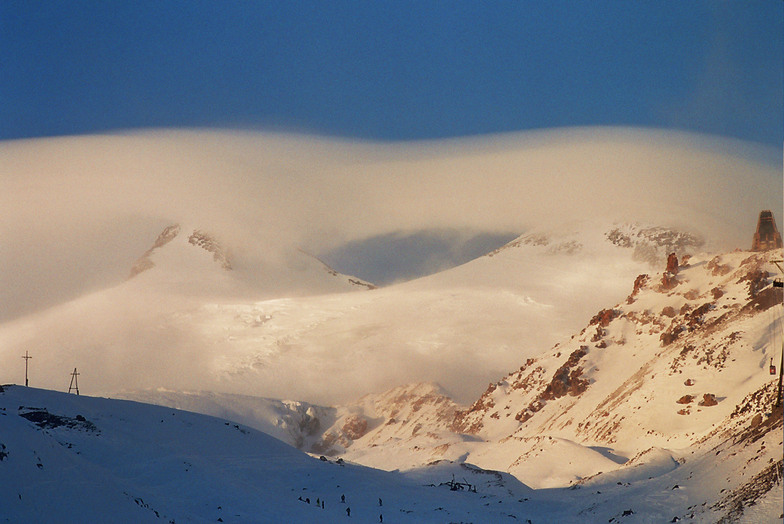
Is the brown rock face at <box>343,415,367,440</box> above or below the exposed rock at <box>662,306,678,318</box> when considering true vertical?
above

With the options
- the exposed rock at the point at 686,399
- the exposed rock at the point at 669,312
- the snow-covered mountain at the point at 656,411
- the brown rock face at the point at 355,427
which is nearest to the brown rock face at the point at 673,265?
the snow-covered mountain at the point at 656,411

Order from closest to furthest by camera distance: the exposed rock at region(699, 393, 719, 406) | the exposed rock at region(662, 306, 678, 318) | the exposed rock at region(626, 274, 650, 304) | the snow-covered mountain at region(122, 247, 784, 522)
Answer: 1. the snow-covered mountain at region(122, 247, 784, 522)
2. the exposed rock at region(699, 393, 719, 406)
3. the exposed rock at region(662, 306, 678, 318)
4. the exposed rock at region(626, 274, 650, 304)

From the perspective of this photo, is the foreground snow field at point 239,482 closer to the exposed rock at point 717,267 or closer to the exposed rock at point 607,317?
the exposed rock at point 717,267

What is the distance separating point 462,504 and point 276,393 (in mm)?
136293

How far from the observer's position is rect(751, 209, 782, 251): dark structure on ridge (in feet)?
391

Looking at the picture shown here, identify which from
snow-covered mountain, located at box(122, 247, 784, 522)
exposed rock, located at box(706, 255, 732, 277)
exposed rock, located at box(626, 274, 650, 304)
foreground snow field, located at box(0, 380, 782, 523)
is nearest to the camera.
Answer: foreground snow field, located at box(0, 380, 782, 523)

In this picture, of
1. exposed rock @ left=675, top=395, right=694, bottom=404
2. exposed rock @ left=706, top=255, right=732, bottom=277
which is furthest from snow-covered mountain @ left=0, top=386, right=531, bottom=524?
exposed rock @ left=706, top=255, right=732, bottom=277

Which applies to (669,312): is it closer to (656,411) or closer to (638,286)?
(638,286)

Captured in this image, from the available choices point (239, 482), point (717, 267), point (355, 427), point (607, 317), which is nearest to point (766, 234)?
point (717, 267)

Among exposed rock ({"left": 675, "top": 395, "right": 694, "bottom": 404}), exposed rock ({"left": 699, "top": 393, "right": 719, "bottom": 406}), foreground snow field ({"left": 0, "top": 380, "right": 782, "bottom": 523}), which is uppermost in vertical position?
exposed rock ({"left": 675, "top": 395, "right": 694, "bottom": 404})

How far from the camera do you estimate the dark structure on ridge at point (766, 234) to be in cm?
11925

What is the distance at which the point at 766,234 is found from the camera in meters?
120

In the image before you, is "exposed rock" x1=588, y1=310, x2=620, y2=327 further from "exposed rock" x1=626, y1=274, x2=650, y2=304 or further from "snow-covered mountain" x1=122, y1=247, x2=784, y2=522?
"exposed rock" x1=626, y1=274, x2=650, y2=304

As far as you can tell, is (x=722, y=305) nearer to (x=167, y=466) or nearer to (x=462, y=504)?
(x=462, y=504)
